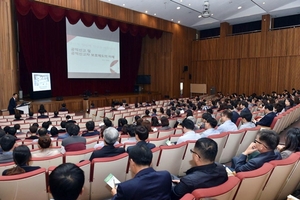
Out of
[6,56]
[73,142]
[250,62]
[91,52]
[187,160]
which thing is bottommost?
[187,160]

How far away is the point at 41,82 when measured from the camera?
1150 centimetres

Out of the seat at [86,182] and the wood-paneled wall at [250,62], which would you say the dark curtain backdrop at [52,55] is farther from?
the seat at [86,182]

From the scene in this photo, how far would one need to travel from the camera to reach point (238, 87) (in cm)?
1541

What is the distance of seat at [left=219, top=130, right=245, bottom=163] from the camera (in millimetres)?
3654

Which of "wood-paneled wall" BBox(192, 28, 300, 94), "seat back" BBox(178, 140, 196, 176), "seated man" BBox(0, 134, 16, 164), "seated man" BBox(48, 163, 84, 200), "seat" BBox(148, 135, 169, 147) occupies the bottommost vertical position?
"seat back" BBox(178, 140, 196, 176)

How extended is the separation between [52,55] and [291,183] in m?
13.1

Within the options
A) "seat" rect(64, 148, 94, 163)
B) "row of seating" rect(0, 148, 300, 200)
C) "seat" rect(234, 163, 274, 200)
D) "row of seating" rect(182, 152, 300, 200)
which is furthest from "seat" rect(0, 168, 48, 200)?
Result: "seat" rect(234, 163, 274, 200)

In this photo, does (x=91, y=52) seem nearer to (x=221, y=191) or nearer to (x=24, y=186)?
(x=24, y=186)

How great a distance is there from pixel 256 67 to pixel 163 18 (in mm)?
6895

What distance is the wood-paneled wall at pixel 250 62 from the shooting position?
43.7ft

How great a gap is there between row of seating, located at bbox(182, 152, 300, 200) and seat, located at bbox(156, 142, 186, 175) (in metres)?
1.13

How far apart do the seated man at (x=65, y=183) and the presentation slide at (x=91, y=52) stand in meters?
12.1

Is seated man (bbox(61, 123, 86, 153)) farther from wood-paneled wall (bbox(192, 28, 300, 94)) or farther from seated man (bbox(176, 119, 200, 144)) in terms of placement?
wood-paneled wall (bbox(192, 28, 300, 94))

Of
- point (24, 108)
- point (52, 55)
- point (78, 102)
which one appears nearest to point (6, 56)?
point (24, 108)
